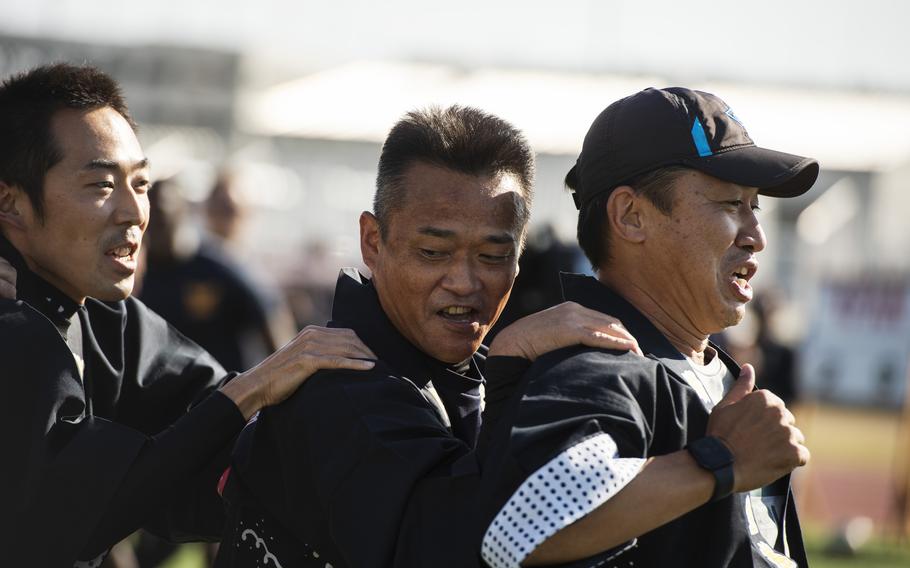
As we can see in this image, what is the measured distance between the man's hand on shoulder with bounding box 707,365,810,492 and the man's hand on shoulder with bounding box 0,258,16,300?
1924 millimetres

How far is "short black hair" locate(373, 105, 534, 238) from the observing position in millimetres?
3217

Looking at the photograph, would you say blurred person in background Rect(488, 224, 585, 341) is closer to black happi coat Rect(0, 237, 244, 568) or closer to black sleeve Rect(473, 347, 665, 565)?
black happi coat Rect(0, 237, 244, 568)

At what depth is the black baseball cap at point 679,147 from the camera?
281cm

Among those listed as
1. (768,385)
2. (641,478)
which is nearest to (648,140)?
(641,478)

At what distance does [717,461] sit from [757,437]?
5.5 inches

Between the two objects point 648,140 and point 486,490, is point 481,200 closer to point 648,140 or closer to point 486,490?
point 648,140

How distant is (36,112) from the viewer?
3529mm

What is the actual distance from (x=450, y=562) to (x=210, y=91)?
36.8 meters

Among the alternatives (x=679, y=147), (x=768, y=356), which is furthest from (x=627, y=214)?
(x=768, y=356)

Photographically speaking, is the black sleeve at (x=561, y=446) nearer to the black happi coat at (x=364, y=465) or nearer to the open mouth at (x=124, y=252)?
the black happi coat at (x=364, y=465)

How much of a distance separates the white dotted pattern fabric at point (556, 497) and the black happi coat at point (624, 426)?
0.03 m

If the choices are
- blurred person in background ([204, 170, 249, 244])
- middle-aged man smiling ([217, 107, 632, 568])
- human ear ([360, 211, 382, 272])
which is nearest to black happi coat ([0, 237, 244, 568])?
middle-aged man smiling ([217, 107, 632, 568])

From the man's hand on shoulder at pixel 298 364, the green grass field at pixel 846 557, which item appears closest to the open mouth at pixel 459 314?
the man's hand on shoulder at pixel 298 364

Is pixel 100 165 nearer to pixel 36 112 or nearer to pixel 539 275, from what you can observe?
pixel 36 112
